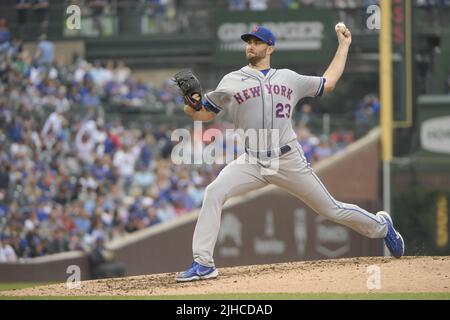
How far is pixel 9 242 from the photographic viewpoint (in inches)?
690

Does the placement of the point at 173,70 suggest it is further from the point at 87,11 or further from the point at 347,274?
the point at 347,274

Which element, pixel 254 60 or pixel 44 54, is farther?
pixel 44 54

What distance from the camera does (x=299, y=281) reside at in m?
8.05

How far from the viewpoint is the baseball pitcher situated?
26.1 ft

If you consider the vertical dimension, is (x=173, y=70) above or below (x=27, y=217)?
above

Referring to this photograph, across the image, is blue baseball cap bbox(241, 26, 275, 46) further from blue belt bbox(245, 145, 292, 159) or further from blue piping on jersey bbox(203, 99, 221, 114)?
blue belt bbox(245, 145, 292, 159)

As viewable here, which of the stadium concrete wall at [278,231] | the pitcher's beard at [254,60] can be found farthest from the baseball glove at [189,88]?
the stadium concrete wall at [278,231]

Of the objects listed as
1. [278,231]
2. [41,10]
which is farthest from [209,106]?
[41,10]

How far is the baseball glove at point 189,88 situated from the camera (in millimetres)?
8027

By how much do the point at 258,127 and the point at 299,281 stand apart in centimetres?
128

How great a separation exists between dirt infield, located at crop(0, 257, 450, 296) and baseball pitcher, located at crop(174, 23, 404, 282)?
31 cm

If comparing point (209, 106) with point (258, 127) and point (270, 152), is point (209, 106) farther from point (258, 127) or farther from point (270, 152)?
point (270, 152)
